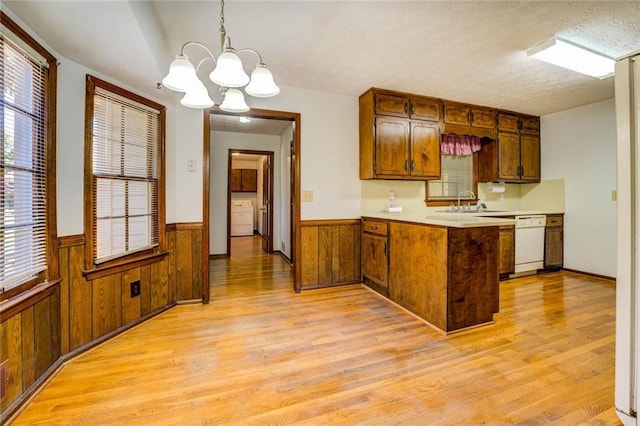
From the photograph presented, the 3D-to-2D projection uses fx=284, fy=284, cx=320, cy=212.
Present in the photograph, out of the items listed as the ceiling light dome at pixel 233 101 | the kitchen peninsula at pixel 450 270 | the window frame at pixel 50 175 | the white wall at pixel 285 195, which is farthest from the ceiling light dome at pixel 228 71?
the white wall at pixel 285 195

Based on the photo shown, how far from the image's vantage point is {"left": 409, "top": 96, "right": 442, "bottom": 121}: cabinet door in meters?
3.51

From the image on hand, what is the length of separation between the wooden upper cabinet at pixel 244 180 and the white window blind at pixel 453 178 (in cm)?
577

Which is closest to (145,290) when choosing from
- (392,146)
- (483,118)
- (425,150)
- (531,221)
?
(392,146)

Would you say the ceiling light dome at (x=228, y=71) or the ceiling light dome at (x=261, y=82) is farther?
the ceiling light dome at (x=261, y=82)

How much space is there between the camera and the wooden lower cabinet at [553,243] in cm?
404

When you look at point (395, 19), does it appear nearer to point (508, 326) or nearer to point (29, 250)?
point (508, 326)

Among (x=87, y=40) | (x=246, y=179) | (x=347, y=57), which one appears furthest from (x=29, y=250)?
(x=246, y=179)

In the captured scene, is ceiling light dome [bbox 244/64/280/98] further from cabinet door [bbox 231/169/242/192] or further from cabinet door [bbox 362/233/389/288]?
cabinet door [bbox 231/169/242/192]

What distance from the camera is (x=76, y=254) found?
1968 millimetres

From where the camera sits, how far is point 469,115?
3871 mm

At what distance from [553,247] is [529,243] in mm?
557

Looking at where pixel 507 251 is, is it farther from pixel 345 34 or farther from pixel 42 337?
pixel 42 337

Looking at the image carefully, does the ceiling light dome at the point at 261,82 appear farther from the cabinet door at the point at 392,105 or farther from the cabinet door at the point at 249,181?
the cabinet door at the point at 249,181

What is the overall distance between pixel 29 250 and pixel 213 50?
1990mm
